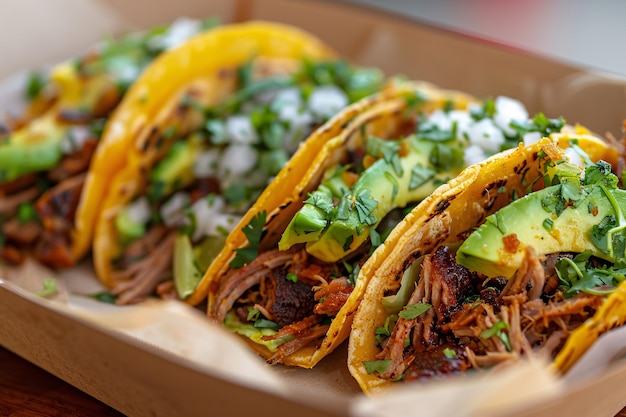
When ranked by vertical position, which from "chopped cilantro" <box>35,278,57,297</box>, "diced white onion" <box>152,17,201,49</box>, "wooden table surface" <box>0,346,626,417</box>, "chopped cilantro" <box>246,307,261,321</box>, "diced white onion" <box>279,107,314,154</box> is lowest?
"chopped cilantro" <box>35,278,57,297</box>

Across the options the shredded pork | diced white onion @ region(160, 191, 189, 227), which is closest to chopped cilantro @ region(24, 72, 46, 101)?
diced white onion @ region(160, 191, 189, 227)

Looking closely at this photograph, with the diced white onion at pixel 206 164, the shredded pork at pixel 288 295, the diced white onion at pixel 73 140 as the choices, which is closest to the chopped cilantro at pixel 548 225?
the shredded pork at pixel 288 295

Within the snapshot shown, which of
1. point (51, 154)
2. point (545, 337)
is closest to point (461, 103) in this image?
point (545, 337)

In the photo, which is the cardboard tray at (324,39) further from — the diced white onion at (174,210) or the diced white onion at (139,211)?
the diced white onion at (174,210)

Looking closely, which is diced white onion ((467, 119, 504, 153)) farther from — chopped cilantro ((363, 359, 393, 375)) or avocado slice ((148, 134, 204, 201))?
avocado slice ((148, 134, 204, 201))

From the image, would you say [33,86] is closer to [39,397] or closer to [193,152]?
[193,152]

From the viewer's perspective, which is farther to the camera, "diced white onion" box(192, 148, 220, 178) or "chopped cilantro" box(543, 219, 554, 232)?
"diced white onion" box(192, 148, 220, 178)

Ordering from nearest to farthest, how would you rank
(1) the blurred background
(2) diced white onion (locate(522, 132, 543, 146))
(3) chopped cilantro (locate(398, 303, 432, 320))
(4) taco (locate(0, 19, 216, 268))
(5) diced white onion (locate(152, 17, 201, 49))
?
(3) chopped cilantro (locate(398, 303, 432, 320)), (2) diced white onion (locate(522, 132, 543, 146)), (4) taco (locate(0, 19, 216, 268)), (5) diced white onion (locate(152, 17, 201, 49)), (1) the blurred background
